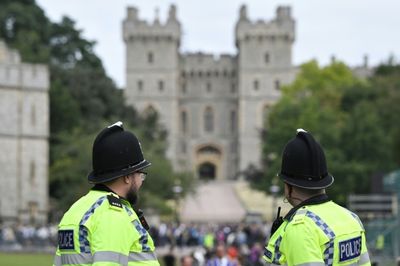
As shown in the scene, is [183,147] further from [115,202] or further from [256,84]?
[115,202]

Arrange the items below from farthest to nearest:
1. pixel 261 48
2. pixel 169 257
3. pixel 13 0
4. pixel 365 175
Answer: pixel 261 48
pixel 13 0
pixel 365 175
pixel 169 257

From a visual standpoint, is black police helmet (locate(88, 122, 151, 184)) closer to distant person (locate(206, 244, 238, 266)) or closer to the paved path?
distant person (locate(206, 244, 238, 266))

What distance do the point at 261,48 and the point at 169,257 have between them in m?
97.1

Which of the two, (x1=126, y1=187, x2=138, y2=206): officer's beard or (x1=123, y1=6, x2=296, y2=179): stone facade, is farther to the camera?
(x1=123, y1=6, x2=296, y2=179): stone facade

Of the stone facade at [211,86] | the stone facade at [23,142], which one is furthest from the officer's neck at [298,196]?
the stone facade at [211,86]

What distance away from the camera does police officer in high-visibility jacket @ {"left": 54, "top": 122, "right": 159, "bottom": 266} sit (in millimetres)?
4965

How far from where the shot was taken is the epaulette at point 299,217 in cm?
507

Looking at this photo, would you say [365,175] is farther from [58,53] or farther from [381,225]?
[58,53]

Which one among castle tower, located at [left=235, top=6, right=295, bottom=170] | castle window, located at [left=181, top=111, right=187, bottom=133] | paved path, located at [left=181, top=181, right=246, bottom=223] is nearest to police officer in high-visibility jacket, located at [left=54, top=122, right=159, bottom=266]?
paved path, located at [left=181, top=181, right=246, bottom=223]

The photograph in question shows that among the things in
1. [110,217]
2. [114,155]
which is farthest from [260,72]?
[110,217]

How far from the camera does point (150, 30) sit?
11588cm

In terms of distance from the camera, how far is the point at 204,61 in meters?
118

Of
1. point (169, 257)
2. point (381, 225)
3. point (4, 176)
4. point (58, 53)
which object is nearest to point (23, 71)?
point (4, 176)

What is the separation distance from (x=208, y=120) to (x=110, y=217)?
112m
